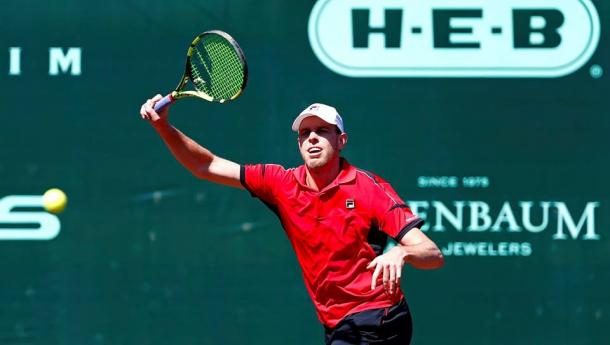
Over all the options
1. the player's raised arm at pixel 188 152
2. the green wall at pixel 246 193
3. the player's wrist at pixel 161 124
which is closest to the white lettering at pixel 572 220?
the green wall at pixel 246 193

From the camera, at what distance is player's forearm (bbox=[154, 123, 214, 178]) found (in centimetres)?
411

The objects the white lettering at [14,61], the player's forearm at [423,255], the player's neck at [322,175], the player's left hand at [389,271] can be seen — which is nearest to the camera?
the player's left hand at [389,271]

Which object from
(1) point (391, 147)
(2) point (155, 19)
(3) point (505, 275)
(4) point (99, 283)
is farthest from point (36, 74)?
(3) point (505, 275)

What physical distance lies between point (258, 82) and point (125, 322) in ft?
4.86

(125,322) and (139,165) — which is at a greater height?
(139,165)

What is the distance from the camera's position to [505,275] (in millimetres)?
Result: 5652

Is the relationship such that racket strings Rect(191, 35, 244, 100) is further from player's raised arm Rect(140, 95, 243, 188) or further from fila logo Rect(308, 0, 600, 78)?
fila logo Rect(308, 0, 600, 78)

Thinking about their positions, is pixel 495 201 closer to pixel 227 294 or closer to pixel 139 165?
pixel 227 294

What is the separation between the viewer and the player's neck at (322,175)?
4.20 m

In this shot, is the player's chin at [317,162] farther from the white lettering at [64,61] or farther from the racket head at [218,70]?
the white lettering at [64,61]

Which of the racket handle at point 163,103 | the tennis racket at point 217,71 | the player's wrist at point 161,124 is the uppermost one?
the tennis racket at point 217,71

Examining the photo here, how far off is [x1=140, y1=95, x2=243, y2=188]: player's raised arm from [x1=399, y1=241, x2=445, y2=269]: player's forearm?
0.85 meters

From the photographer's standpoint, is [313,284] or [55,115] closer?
[313,284]

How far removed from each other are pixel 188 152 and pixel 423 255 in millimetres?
1048
